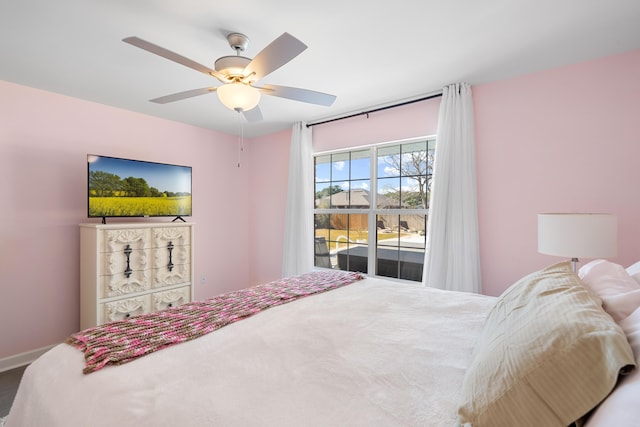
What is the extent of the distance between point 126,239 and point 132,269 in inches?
11.5

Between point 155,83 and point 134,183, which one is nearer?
point 155,83

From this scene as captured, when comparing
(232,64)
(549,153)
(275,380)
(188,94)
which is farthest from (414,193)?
(275,380)

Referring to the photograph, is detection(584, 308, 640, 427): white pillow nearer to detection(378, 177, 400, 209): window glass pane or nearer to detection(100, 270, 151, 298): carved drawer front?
detection(378, 177, 400, 209): window glass pane

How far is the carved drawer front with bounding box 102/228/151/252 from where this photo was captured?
268 centimetres

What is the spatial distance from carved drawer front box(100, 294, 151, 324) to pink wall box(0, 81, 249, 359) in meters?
0.58

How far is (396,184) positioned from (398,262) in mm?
880

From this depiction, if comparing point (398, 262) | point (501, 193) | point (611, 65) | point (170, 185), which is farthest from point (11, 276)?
point (611, 65)

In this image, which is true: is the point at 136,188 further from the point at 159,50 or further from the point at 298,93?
the point at 298,93

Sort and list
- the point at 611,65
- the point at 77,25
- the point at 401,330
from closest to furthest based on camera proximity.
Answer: the point at 401,330 → the point at 77,25 → the point at 611,65

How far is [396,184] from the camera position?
3.35 metres

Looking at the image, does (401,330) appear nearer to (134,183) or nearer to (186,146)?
(134,183)

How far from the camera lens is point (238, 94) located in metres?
1.76

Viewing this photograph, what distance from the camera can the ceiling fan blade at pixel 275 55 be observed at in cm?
141

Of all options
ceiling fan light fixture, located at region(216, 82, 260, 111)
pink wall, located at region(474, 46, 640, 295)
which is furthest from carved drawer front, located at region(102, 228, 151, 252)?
pink wall, located at region(474, 46, 640, 295)
